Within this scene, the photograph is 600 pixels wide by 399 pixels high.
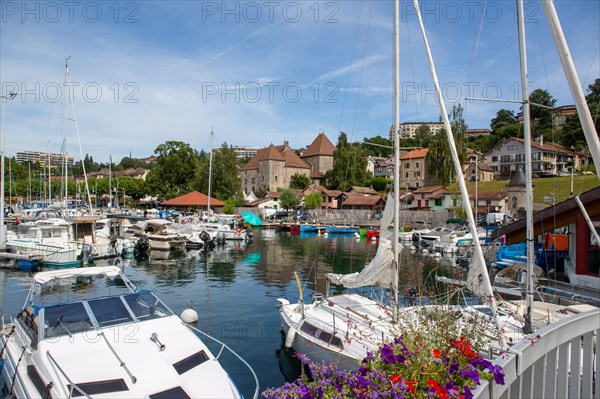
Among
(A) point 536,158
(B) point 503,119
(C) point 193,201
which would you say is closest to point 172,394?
(C) point 193,201

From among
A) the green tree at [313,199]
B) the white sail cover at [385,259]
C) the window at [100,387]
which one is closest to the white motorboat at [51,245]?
the white sail cover at [385,259]

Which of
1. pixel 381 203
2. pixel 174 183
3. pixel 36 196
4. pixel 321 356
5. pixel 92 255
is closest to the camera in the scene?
pixel 321 356

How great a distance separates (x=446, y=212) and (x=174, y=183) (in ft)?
181

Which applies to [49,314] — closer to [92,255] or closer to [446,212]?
[92,255]

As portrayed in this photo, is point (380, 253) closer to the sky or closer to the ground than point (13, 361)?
closer to the sky

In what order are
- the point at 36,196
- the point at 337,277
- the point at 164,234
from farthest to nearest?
1. the point at 36,196
2. the point at 164,234
3. the point at 337,277

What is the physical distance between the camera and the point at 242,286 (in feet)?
87.7

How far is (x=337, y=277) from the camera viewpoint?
16.5m

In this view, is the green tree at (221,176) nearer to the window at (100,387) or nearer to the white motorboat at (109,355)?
the white motorboat at (109,355)

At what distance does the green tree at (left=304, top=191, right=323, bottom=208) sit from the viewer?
286ft

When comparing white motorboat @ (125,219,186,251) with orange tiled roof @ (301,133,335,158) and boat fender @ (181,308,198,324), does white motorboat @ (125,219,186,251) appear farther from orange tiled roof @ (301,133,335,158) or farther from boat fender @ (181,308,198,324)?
orange tiled roof @ (301,133,335,158)

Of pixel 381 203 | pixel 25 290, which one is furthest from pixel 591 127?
pixel 381 203

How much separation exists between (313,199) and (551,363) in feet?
274

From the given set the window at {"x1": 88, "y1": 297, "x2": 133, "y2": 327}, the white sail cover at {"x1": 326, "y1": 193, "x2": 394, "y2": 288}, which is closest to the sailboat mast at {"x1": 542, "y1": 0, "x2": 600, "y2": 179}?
the white sail cover at {"x1": 326, "y1": 193, "x2": 394, "y2": 288}
